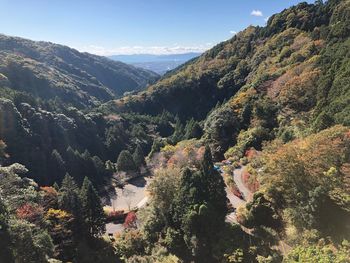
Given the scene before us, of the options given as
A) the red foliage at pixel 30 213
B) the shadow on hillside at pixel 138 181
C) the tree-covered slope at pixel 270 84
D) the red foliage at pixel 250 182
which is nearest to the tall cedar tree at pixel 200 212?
the red foliage at pixel 250 182

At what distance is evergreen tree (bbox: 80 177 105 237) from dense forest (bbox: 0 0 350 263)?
Answer: 6.3 inches

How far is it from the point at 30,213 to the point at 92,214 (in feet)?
45.7

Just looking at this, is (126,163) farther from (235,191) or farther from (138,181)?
(235,191)

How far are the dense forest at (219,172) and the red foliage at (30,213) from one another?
133 millimetres

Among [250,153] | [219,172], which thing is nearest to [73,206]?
[219,172]

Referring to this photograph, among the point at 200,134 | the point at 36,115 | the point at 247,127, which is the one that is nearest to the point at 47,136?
the point at 36,115

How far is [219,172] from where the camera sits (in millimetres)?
40625

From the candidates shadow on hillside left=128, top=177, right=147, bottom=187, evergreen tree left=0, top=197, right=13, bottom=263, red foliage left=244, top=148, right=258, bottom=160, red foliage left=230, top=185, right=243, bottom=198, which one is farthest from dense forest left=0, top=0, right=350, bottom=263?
shadow on hillside left=128, top=177, right=147, bottom=187

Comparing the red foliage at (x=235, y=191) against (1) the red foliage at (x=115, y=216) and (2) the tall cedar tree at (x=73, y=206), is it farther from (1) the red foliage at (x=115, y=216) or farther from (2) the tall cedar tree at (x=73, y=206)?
(1) the red foliage at (x=115, y=216)

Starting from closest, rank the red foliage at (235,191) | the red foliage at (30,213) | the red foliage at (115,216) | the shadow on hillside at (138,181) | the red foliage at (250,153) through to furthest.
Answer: the red foliage at (30,213), the red foliage at (235,191), the red foliage at (115,216), the red foliage at (250,153), the shadow on hillside at (138,181)

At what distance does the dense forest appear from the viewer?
2881 cm

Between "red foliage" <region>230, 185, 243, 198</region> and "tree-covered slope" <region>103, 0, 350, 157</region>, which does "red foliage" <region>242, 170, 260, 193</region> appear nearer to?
"red foliage" <region>230, 185, 243, 198</region>

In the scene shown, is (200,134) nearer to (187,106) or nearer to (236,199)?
(187,106)

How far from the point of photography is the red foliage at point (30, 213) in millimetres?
28670
